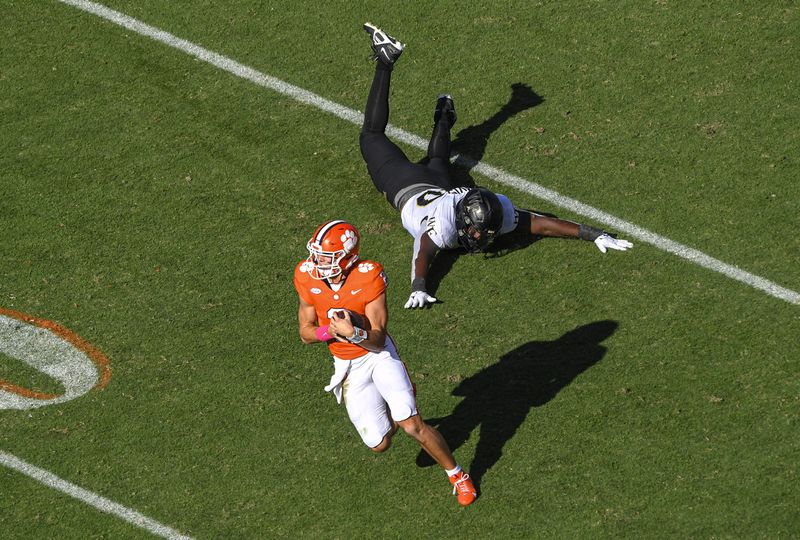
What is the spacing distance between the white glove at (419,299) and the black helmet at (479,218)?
628 mm

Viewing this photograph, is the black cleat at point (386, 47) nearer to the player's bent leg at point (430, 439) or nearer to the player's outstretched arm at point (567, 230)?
the player's outstretched arm at point (567, 230)

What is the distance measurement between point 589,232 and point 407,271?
5.71 feet

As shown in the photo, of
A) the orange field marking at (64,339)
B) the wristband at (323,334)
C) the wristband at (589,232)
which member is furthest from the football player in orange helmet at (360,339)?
the wristband at (589,232)

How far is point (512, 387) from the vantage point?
1109 cm

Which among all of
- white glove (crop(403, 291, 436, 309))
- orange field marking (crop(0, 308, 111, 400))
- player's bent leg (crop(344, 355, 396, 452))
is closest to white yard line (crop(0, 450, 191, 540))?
orange field marking (crop(0, 308, 111, 400))

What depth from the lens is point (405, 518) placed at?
404 inches

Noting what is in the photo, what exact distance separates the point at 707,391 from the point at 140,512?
4.78 meters

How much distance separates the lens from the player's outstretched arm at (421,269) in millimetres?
11664

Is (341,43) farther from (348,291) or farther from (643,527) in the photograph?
(643,527)

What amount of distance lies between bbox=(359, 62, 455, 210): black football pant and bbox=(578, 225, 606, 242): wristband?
139 cm

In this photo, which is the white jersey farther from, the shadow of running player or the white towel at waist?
the white towel at waist

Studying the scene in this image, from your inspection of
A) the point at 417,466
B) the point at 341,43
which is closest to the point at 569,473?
the point at 417,466

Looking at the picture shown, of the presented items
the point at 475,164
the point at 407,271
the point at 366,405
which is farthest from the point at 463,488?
the point at 475,164

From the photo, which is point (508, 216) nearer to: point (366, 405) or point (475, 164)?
point (475, 164)
